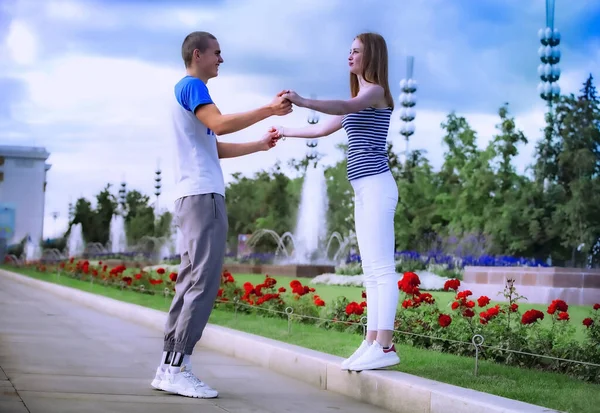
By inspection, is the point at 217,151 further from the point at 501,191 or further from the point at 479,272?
the point at 501,191

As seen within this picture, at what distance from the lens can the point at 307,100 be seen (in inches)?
195

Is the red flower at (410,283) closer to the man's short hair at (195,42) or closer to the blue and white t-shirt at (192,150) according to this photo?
the blue and white t-shirt at (192,150)

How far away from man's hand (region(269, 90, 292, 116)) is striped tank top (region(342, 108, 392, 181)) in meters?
0.92

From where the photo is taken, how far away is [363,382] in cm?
549

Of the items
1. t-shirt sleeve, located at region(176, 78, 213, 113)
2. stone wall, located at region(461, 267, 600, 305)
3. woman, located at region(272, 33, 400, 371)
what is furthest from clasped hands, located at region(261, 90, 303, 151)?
stone wall, located at region(461, 267, 600, 305)

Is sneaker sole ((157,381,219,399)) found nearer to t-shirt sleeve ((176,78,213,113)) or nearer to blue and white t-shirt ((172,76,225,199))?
blue and white t-shirt ((172,76,225,199))

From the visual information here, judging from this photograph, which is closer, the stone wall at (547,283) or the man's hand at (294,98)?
the man's hand at (294,98)

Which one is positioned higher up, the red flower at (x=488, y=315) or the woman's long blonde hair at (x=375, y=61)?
the woman's long blonde hair at (x=375, y=61)

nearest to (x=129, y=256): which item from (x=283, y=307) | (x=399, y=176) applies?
(x=399, y=176)

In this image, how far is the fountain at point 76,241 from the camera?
79069 mm

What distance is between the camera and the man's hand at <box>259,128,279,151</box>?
5.75 m

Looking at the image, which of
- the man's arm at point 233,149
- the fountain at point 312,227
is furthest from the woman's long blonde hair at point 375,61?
the fountain at point 312,227

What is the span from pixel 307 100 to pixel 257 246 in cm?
5445

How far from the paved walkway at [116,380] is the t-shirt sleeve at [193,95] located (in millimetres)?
1653
